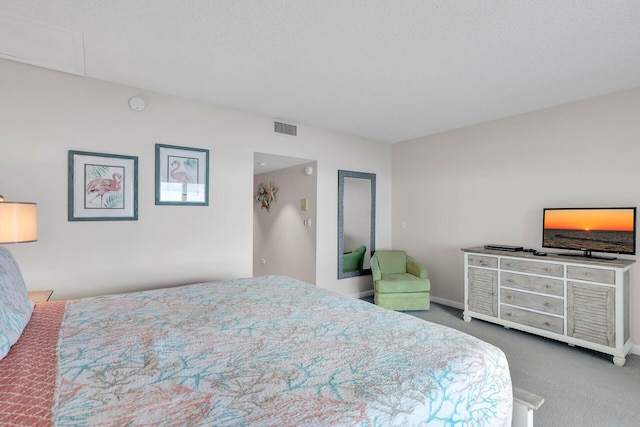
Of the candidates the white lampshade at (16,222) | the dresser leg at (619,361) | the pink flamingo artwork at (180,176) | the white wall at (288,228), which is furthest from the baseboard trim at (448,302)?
the white lampshade at (16,222)

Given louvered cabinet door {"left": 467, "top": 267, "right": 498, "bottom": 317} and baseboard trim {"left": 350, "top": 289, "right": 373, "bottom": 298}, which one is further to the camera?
baseboard trim {"left": 350, "top": 289, "right": 373, "bottom": 298}

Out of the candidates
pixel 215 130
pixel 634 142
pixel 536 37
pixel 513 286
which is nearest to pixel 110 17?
pixel 215 130

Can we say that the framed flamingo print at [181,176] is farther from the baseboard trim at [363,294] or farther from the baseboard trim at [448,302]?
the baseboard trim at [448,302]

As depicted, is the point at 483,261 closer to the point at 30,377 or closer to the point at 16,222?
the point at 30,377

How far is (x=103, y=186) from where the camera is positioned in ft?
9.19

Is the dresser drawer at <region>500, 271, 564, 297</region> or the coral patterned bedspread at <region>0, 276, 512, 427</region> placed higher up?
the coral patterned bedspread at <region>0, 276, 512, 427</region>

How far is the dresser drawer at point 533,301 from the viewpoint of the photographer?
2998 mm

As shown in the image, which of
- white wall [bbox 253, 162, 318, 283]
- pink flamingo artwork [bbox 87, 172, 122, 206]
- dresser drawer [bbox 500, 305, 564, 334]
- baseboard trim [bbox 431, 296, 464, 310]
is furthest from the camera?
white wall [bbox 253, 162, 318, 283]

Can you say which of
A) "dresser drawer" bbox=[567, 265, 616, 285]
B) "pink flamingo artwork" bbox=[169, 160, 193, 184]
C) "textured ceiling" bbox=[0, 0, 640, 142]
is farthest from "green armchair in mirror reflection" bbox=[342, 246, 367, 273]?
"dresser drawer" bbox=[567, 265, 616, 285]

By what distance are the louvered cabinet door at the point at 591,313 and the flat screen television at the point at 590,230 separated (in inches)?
16.9

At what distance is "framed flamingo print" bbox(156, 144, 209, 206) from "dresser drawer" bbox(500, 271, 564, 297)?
11.4ft

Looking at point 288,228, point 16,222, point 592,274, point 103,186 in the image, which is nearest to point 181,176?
point 103,186

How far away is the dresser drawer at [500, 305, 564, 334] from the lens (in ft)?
9.81

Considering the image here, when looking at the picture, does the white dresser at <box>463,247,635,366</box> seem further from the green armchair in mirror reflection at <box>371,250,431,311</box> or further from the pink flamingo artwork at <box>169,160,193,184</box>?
the pink flamingo artwork at <box>169,160,193,184</box>
